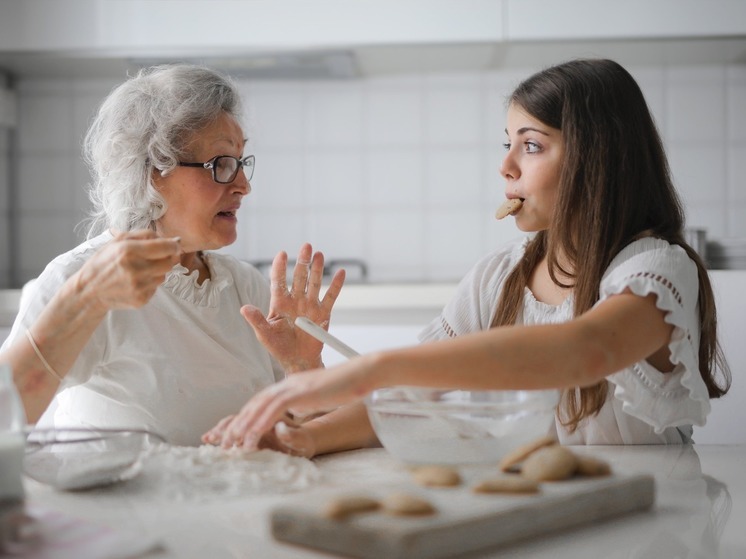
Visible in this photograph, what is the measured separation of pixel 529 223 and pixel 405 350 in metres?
0.67

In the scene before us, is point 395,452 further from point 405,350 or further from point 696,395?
point 696,395

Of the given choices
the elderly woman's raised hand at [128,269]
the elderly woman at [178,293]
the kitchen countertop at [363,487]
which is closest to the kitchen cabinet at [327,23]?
the elderly woman at [178,293]

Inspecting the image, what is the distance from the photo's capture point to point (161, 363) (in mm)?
1510

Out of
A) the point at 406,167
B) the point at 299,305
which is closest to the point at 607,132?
the point at 299,305

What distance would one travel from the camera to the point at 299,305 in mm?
1513

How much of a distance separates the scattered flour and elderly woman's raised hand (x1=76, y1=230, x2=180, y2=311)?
0.29 metres

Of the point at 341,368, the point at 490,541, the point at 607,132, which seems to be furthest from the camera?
the point at 607,132

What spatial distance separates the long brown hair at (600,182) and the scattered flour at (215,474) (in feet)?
2.04

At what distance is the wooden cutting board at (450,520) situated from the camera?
2.07 ft

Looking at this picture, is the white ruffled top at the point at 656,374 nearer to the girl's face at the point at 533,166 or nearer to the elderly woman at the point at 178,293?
the girl's face at the point at 533,166

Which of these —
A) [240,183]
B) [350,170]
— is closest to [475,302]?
[240,183]

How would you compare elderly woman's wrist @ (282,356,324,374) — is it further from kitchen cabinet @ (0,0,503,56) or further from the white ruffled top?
kitchen cabinet @ (0,0,503,56)

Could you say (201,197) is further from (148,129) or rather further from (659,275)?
(659,275)

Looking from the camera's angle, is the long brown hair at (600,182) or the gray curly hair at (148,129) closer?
the long brown hair at (600,182)
